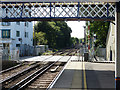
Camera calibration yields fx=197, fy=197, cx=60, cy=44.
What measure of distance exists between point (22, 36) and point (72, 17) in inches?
1384

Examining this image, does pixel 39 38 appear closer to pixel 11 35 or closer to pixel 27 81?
pixel 11 35

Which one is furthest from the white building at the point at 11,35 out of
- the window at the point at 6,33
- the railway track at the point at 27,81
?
the railway track at the point at 27,81

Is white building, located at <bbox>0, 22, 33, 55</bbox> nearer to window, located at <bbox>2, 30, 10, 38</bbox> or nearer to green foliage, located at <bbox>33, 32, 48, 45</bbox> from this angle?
window, located at <bbox>2, 30, 10, 38</bbox>

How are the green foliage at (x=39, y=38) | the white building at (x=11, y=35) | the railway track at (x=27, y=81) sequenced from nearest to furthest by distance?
the railway track at (x=27, y=81)
the white building at (x=11, y=35)
the green foliage at (x=39, y=38)

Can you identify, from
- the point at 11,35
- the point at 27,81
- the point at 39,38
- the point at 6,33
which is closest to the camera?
the point at 27,81

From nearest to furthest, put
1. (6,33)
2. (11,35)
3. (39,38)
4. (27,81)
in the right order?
(27,81)
(11,35)
(6,33)
(39,38)

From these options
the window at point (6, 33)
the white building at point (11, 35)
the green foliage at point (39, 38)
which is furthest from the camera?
the green foliage at point (39, 38)

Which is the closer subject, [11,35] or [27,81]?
[27,81]

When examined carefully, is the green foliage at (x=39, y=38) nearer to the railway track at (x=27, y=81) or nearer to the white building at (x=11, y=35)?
the white building at (x=11, y=35)

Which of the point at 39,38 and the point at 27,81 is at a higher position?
the point at 39,38

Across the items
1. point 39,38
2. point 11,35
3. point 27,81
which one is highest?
point 39,38

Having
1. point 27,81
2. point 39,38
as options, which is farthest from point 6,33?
point 27,81

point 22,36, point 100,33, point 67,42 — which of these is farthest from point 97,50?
point 67,42

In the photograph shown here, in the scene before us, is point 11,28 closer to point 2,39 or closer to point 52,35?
point 2,39
